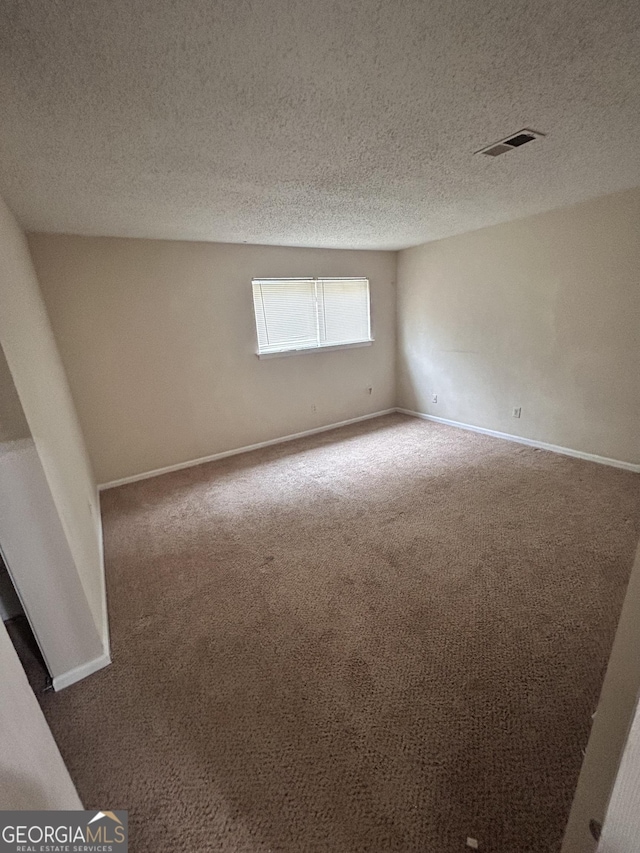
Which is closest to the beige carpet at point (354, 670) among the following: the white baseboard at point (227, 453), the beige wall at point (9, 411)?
the white baseboard at point (227, 453)

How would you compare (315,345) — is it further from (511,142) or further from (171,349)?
(511,142)

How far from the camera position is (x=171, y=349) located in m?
3.41

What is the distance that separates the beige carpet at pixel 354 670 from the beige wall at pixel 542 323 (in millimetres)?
794

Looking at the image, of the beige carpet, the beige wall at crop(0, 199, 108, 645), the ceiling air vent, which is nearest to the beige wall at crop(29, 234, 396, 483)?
the beige wall at crop(0, 199, 108, 645)

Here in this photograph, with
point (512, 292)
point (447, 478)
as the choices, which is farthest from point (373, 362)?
point (447, 478)

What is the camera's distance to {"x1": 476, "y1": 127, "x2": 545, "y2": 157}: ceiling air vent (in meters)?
1.60

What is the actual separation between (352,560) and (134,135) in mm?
2389

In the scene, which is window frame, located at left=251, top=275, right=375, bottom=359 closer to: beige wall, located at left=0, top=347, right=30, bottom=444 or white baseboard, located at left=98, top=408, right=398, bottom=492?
white baseboard, located at left=98, top=408, right=398, bottom=492

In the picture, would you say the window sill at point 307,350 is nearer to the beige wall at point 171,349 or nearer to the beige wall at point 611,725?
the beige wall at point 171,349

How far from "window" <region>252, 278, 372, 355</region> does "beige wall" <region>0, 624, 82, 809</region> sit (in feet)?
11.4

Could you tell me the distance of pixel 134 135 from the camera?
1.39 metres

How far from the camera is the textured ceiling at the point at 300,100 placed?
0.91m

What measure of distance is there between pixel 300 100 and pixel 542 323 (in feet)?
10.3

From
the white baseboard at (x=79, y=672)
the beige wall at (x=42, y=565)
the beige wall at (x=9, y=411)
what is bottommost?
the white baseboard at (x=79, y=672)
